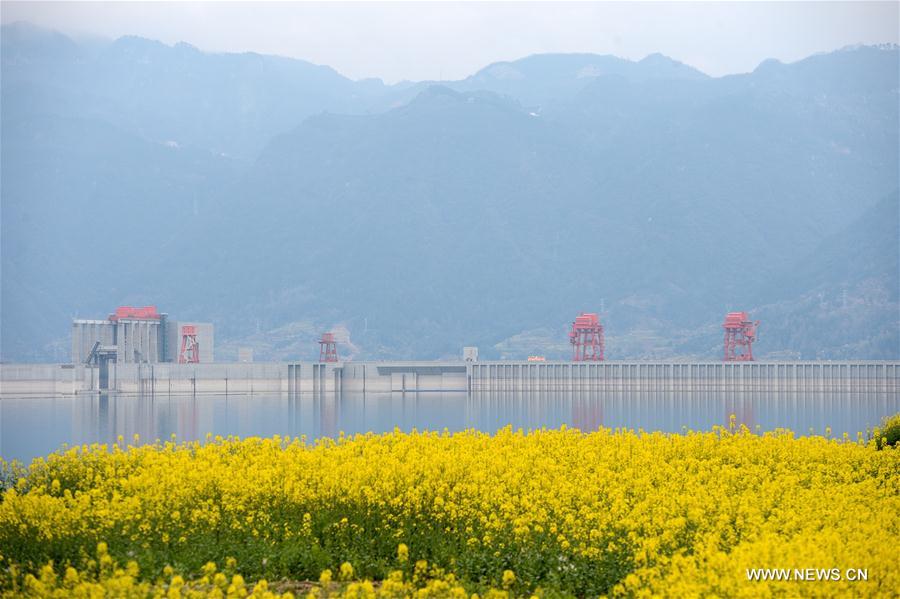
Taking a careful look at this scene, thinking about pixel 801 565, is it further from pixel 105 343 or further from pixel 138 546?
pixel 105 343

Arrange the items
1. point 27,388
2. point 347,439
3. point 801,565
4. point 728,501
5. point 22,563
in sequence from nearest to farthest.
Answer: point 801,565, point 22,563, point 728,501, point 347,439, point 27,388

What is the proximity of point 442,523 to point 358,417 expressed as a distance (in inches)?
3920

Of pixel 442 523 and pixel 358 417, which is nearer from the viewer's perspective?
pixel 442 523

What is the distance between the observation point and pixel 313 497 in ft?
68.1

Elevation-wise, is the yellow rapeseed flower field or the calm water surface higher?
the yellow rapeseed flower field

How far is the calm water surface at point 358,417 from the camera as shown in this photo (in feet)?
289

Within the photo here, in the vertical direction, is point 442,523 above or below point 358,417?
above

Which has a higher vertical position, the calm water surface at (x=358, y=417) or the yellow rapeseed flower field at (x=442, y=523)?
the yellow rapeseed flower field at (x=442, y=523)

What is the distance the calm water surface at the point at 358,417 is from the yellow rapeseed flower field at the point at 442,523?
46405mm

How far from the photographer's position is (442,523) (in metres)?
20.0

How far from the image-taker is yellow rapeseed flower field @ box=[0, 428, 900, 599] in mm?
15266

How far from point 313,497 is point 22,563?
15.6 ft

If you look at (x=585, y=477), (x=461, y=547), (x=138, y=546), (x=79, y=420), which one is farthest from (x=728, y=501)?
(x=79, y=420)

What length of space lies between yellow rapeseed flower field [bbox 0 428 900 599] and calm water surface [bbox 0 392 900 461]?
46.4m
